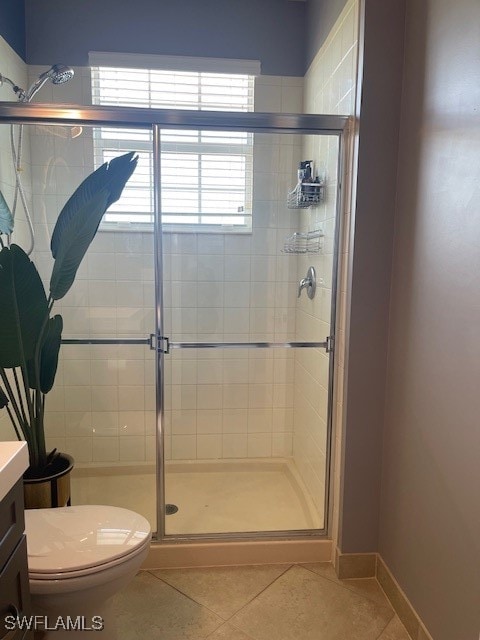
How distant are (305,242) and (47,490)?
1.61 m

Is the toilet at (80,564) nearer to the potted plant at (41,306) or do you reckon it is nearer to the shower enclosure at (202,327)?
the potted plant at (41,306)

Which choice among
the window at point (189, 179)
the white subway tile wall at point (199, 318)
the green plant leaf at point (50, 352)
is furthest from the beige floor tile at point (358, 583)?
the window at point (189, 179)

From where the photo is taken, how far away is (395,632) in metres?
A: 1.64

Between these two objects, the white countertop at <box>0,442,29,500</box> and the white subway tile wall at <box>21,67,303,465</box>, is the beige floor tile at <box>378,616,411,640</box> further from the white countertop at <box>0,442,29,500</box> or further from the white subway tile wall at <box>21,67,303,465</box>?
the white countertop at <box>0,442,29,500</box>

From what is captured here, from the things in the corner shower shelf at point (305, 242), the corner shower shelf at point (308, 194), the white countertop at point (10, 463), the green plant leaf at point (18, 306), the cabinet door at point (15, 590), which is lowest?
the cabinet door at point (15, 590)

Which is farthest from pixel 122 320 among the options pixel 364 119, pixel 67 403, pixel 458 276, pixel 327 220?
pixel 458 276

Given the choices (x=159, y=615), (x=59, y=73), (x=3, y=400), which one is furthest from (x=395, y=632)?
(x=59, y=73)

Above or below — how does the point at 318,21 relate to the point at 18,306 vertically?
above

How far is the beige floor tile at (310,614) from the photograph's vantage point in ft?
5.37

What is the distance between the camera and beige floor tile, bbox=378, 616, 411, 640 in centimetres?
162

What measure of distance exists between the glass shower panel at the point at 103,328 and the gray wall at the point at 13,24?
0.76 m

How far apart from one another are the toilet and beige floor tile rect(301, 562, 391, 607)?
89 centimetres

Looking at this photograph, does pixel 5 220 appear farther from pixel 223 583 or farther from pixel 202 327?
pixel 223 583

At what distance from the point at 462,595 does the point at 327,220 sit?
1.49m
